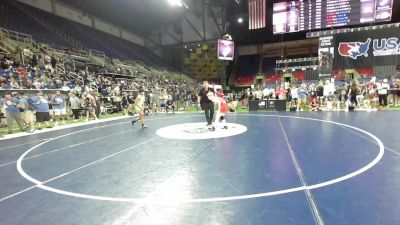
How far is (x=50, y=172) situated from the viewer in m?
4.74

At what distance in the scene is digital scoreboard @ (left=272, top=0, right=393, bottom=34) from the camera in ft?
56.8

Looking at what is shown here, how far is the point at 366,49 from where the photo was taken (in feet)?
69.3

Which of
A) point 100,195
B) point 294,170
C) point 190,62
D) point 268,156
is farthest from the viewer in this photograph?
point 190,62

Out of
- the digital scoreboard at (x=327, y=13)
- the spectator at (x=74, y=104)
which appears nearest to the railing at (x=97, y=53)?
the spectator at (x=74, y=104)

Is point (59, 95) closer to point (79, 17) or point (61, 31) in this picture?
point (61, 31)

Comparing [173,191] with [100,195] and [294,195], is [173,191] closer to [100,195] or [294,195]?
[100,195]

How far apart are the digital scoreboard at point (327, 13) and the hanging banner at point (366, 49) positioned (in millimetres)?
3056

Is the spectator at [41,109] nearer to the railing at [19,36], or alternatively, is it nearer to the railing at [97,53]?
the railing at [19,36]

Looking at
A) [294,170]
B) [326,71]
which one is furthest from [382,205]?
[326,71]

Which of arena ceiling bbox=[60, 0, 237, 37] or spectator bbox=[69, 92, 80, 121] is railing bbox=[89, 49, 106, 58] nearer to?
arena ceiling bbox=[60, 0, 237, 37]

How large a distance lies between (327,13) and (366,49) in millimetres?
5694

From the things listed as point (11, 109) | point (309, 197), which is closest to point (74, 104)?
point (11, 109)

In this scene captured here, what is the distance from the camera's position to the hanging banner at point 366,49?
20625 mm

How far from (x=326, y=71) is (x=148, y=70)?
20.6 meters
